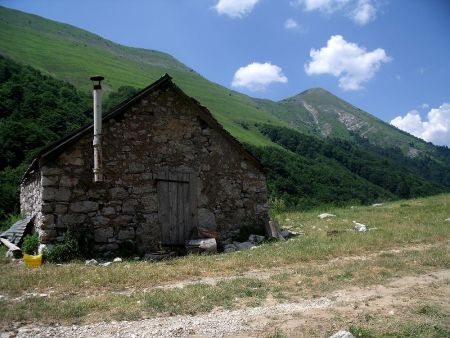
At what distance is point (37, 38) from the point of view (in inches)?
3703

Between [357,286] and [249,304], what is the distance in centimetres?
221

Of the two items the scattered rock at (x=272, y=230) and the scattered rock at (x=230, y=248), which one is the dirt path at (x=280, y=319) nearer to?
the scattered rock at (x=230, y=248)

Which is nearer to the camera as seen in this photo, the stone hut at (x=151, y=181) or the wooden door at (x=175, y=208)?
the stone hut at (x=151, y=181)

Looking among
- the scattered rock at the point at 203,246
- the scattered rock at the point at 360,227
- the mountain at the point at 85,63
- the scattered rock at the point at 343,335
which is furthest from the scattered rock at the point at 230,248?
the mountain at the point at 85,63

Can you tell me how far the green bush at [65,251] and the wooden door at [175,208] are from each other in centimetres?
250

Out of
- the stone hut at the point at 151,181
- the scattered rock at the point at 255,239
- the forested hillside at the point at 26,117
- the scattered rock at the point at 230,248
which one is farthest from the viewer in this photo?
the forested hillside at the point at 26,117

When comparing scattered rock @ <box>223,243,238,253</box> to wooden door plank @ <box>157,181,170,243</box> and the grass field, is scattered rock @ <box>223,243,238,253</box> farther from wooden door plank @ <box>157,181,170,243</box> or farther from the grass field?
wooden door plank @ <box>157,181,170,243</box>

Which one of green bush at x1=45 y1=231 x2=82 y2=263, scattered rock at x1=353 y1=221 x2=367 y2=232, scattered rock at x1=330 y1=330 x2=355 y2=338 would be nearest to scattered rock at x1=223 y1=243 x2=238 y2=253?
green bush at x1=45 y1=231 x2=82 y2=263

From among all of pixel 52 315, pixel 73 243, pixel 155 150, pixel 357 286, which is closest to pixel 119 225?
pixel 73 243

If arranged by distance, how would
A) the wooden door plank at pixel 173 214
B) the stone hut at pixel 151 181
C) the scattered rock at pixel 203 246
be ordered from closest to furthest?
the stone hut at pixel 151 181 < the scattered rock at pixel 203 246 < the wooden door plank at pixel 173 214

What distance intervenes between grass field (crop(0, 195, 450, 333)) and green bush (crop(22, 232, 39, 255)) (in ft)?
2.09

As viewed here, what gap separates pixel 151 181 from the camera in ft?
39.3

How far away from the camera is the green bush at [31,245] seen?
1063 centimetres

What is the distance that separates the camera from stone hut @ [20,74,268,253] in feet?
35.0
